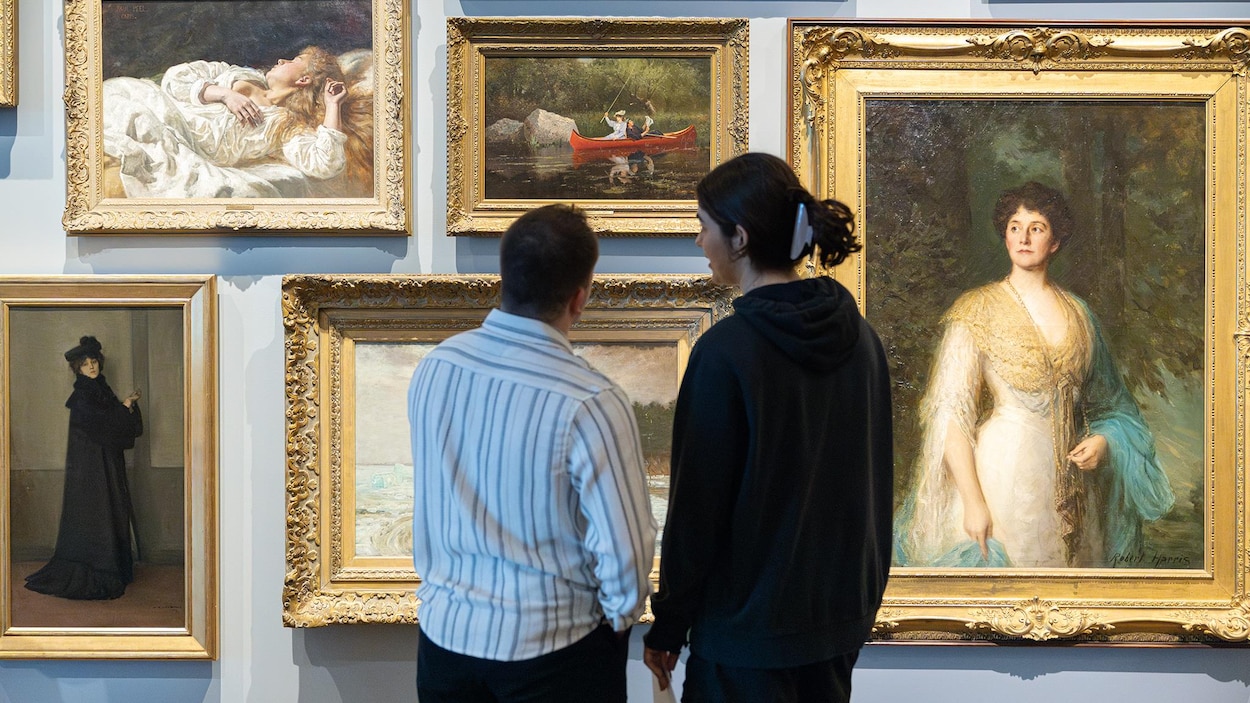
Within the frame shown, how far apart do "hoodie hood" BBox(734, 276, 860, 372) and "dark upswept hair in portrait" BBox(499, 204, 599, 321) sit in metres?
0.28

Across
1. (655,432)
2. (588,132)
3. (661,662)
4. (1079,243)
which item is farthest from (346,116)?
(1079,243)

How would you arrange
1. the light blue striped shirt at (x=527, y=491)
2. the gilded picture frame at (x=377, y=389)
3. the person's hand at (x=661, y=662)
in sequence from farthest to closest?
the gilded picture frame at (x=377, y=389) < the person's hand at (x=661, y=662) < the light blue striped shirt at (x=527, y=491)

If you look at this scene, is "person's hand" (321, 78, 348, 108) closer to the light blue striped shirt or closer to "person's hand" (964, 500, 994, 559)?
the light blue striped shirt

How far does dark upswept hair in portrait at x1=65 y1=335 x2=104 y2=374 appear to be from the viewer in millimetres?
2443

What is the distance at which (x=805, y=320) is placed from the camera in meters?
1.45

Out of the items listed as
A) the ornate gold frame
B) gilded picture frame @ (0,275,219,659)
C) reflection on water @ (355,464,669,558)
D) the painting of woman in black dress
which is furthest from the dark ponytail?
the ornate gold frame

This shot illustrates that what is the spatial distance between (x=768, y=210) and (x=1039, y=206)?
1.29m

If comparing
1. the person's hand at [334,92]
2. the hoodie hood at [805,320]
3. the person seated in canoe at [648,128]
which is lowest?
the hoodie hood at [805,320]

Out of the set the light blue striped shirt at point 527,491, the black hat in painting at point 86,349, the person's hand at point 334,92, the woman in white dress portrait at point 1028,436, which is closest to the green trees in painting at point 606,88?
the person's hand at point 334,92

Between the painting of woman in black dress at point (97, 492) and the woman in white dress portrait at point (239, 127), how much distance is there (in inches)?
21.5

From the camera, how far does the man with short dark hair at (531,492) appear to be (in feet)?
4.69

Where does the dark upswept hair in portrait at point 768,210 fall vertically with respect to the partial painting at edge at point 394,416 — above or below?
above

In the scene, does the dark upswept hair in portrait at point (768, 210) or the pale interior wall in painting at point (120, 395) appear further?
the pale interior wall in painting at point (120, 395)

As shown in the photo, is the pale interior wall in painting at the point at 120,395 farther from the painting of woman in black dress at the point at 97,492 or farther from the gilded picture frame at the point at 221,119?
the gilded picture frame at the point at 221,119
